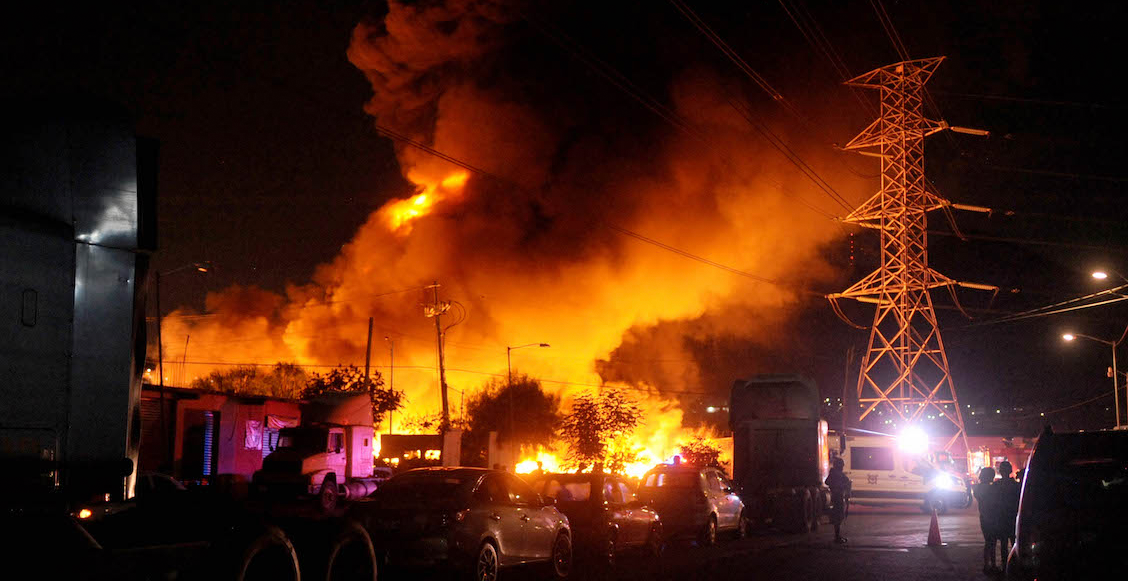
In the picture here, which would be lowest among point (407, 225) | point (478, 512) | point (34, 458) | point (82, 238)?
point (478, 512)

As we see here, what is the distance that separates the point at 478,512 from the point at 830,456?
798 inches

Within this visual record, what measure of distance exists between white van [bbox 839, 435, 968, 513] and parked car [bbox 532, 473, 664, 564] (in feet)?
62.4

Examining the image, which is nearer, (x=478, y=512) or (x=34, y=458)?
(x=34, y=458)

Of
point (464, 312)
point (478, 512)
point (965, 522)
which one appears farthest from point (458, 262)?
point (478, 512)

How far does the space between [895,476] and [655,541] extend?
1926 centimetres

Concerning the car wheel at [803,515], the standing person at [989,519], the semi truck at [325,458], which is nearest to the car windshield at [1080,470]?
the standing person at [989,519]

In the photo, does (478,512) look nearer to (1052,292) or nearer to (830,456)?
(830,456)

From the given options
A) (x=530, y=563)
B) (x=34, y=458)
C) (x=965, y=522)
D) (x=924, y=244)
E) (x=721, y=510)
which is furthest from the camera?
(x=924, y=244)

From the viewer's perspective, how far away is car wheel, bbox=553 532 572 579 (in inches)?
535

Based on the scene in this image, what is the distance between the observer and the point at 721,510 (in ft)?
65.4

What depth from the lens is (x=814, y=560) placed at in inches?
617

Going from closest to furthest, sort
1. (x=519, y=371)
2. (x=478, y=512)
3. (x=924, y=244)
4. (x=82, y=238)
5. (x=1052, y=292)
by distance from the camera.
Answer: (x=82, y=238) < (x=478, y=512) < (x=924, y=244) < (x=519, y=371) < (x=1052, y=292)

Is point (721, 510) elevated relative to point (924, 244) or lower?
lower

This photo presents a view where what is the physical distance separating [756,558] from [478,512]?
6459 millimetres
